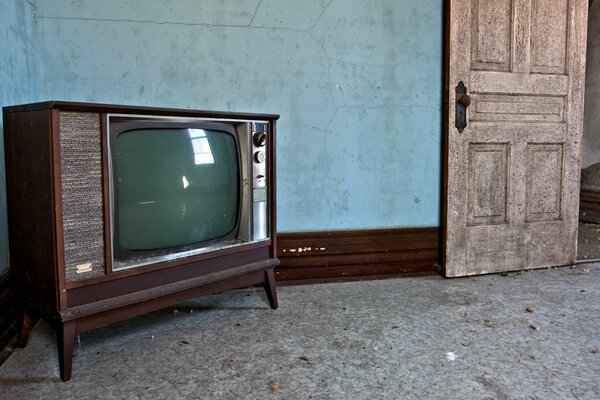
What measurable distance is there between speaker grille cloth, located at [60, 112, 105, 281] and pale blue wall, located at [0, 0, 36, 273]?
0.51m

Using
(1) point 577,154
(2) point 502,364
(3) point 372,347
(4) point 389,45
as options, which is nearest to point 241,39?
(4) point 389,45

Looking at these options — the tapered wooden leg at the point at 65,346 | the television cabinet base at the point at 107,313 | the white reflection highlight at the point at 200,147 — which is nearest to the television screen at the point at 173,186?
the white reflection highlight at the point at 200,147

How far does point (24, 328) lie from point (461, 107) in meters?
2.06

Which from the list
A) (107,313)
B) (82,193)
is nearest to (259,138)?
(82,193)

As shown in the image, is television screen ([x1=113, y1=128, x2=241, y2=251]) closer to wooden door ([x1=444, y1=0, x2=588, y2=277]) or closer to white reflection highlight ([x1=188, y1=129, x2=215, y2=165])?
white reflection highlight ([x1=188, y1=129, x2=215, y2=165])

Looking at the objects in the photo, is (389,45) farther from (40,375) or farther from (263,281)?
Answer: (40,375)

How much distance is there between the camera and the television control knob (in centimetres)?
171

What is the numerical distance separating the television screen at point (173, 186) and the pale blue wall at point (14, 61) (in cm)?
54

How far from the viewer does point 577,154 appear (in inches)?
98.6

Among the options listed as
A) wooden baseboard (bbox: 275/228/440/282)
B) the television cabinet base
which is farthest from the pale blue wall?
wooden baseboard (bbox: 275/228/440/282)

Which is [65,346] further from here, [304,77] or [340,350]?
[304,77]

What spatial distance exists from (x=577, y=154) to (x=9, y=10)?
269 centimetres

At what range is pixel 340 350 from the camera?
1.53 m

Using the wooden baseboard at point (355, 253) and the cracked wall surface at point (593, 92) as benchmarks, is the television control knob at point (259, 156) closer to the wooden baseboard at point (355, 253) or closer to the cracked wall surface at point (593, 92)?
the wooden baseboard at point (355, 253)
